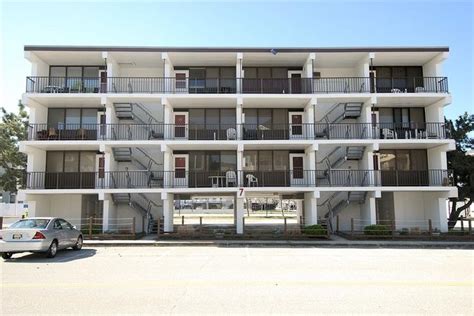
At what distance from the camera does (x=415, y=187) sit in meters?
24.0

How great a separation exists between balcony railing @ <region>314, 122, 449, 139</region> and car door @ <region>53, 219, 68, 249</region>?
16.4m

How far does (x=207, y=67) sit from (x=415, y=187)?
50.4 feet

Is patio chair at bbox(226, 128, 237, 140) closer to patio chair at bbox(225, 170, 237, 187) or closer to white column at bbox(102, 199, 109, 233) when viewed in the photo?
patio chair at bbox(225, 170, 237, 187)

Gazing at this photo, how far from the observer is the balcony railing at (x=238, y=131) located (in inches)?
978

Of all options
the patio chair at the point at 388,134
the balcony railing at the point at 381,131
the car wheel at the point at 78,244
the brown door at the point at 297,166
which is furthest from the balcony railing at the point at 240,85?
the car wheel at the point at 78,244

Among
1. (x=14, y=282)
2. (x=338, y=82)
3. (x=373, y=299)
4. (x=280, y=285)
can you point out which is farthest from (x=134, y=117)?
(x=373, y=299)

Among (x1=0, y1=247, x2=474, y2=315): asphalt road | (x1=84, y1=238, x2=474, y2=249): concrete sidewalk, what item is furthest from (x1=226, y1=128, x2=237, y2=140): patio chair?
(x1=0, y1=247, x2=474, y2=315): asphalt road

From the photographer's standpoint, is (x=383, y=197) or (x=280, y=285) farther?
(x=383, y=197)

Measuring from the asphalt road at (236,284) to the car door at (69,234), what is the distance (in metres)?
1.06

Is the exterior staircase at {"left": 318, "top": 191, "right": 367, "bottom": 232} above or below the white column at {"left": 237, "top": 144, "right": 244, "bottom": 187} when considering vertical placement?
below

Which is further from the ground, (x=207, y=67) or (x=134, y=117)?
(x=207, y=67)

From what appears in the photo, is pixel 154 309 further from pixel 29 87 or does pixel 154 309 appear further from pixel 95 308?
pixel 29 87

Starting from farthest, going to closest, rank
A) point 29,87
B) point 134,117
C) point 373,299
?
point 134,117 → point 29,87 → point 373,299

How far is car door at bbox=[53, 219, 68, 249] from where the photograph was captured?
14962 millimetres
